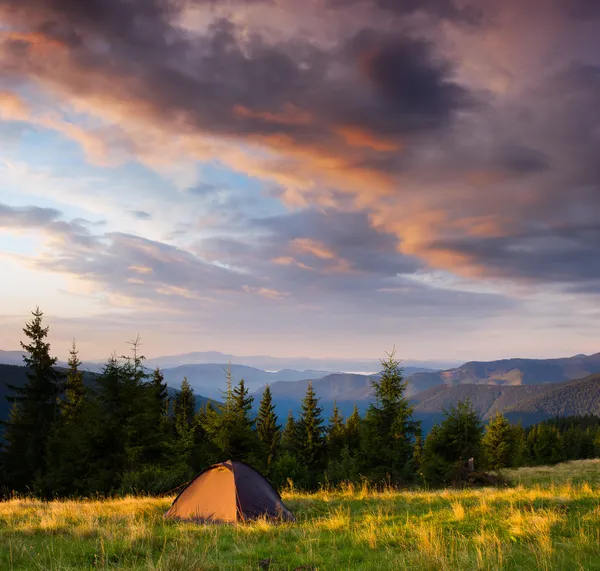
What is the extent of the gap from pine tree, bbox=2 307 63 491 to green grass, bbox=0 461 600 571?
94.4 ft

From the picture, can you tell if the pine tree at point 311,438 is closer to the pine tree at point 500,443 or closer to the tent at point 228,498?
the pine tree at point 500,443

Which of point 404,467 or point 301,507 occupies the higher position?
point 301,507

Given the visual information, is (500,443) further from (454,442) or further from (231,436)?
(231,436)

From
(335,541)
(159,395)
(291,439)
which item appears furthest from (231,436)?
(291,439)

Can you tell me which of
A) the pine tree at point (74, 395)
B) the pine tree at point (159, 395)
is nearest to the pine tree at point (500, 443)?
the pine tree at point (159, 395)

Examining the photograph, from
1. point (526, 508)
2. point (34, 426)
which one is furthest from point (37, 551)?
point (34, 426)

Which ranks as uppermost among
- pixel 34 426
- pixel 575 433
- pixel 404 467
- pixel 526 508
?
pixel 526 508

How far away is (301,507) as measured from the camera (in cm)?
1348

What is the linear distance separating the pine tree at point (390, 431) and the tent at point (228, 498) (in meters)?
22.6

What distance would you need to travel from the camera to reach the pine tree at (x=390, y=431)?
108ft

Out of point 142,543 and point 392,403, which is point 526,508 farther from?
point 392,403

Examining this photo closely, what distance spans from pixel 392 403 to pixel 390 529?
2689 cm

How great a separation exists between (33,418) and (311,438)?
37594 millimetres

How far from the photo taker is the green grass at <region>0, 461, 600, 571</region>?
648cm
